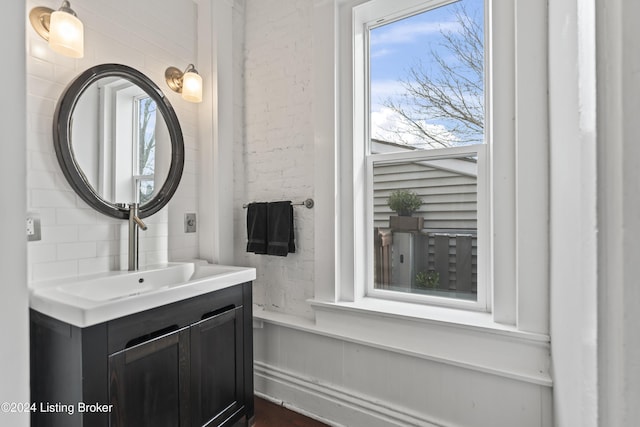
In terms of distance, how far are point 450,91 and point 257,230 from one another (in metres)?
1.31

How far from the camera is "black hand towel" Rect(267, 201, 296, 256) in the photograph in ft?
6.20

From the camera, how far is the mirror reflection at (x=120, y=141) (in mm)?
1516

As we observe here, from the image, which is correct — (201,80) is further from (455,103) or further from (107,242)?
(455,103)

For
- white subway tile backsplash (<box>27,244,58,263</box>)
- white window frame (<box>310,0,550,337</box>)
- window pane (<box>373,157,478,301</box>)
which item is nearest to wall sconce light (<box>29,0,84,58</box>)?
white subway tile backsplash (<box>27,244,58,263</box>)

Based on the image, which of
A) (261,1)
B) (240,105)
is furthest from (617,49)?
(261,1)

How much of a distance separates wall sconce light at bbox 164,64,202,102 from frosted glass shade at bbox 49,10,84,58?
0.57 m

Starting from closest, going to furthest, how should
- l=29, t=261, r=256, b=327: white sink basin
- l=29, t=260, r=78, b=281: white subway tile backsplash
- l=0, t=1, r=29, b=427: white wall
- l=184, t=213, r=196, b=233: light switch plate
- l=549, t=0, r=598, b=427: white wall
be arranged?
l=0, t=1, r=29, b=427: white wall, l=549, t=0, r=598, b=427: white wall, l=29, t=261, r=256, b=327: white sink basin, l=29, t=260, r=78, b=281: white subway tile backsplash, l=184, t=213, r=196, b=233: light switch plate

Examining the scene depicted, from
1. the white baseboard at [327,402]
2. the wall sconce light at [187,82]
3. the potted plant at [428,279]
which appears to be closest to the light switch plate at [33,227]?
the wall sconce light at [187,82]

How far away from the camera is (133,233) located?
1.62 metres

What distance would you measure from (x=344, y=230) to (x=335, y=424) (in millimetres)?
1039

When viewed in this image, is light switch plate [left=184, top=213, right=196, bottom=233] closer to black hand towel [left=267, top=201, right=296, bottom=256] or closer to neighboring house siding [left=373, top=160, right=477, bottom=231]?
black hand towel [left=267, top=201, right=296, bottom=256]

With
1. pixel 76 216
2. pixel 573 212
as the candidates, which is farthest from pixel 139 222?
pixel 573 212

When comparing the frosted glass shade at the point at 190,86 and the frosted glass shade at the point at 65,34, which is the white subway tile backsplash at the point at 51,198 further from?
the frosted glass shade at the point at 190,86

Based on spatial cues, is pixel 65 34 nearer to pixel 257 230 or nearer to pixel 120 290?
pixel 120 290
